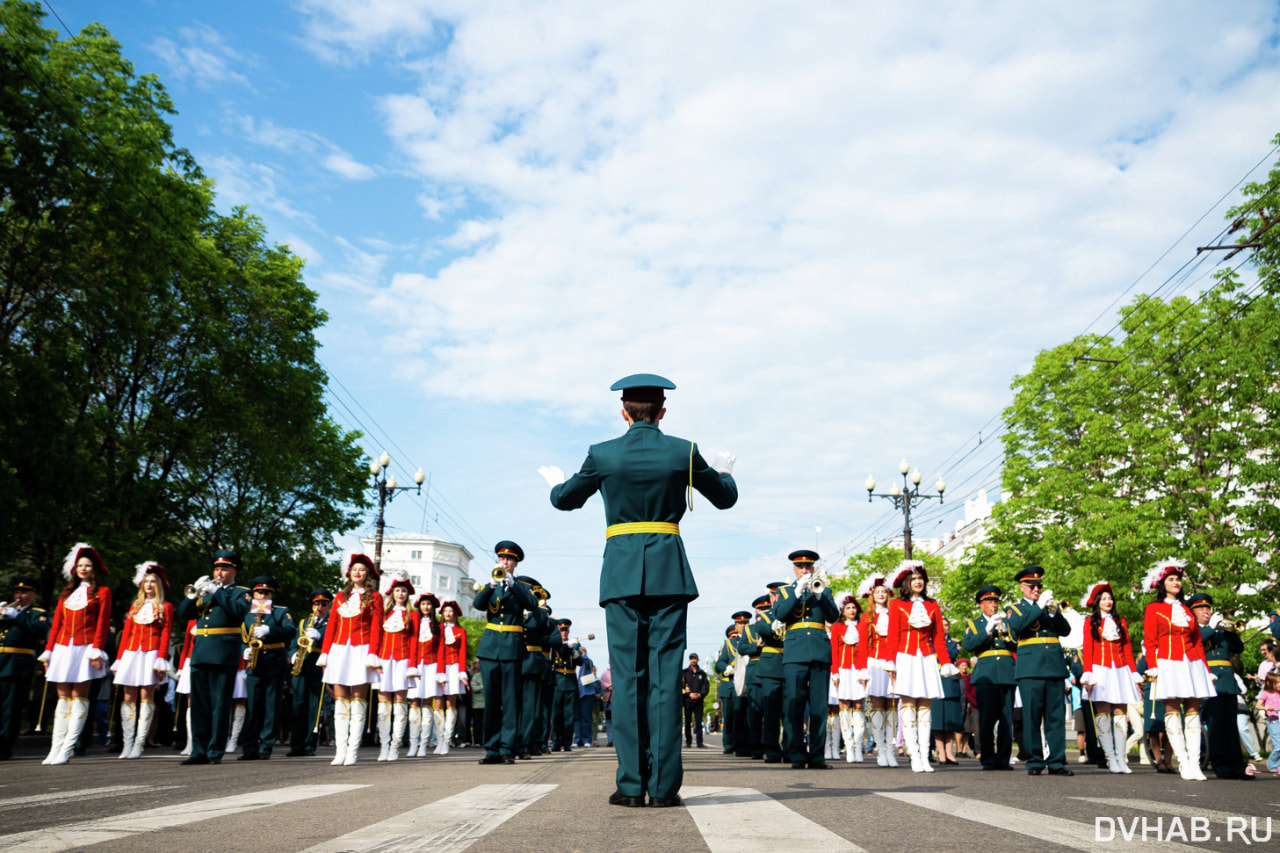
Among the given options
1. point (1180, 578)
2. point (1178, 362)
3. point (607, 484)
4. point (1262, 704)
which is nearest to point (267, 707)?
point (607, 484)

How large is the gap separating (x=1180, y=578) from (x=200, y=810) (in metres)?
11.0

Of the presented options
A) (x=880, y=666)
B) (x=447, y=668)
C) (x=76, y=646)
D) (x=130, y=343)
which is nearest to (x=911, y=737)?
(x=880, y=666)

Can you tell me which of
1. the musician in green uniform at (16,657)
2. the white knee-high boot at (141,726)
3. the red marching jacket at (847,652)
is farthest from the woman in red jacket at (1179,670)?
the musician in green uniform at (16,657)

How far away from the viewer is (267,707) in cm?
1563

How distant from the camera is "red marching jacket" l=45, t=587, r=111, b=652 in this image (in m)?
12.1

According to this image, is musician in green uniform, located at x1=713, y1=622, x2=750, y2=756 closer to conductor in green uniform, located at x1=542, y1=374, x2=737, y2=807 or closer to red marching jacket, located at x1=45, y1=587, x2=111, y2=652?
red marching jacket, located at x1=45, y1=587, x2=111, y2=652

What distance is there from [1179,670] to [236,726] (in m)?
14.4

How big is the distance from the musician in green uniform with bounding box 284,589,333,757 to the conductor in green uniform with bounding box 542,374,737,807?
39.4 ft

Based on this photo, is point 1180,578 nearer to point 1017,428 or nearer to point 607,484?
point 607,484

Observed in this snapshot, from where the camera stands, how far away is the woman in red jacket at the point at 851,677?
597 inches

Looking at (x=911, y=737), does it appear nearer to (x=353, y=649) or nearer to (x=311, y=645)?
(x=353, y=649)

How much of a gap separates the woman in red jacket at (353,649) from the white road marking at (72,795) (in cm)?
389

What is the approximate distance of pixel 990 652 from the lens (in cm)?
1446

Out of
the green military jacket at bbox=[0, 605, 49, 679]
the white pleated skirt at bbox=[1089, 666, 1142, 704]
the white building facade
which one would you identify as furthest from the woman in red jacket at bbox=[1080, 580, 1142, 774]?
the white building facade
